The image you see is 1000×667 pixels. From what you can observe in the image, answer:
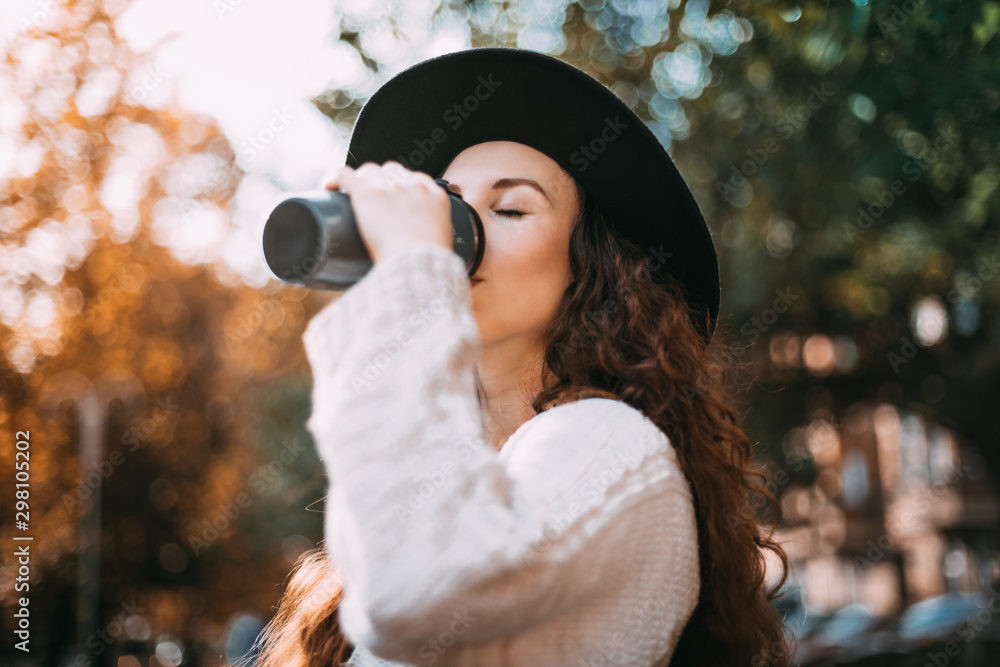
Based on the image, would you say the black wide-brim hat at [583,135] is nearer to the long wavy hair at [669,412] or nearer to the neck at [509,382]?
the long wavy hair at [669,412]

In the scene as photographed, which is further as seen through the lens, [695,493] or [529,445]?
[695,493]

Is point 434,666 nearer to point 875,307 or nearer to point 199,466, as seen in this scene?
point 875,307

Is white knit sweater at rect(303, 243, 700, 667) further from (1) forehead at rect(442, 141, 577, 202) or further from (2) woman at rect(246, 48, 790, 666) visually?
(1) forehead at rect(442, 141, 577, 202)

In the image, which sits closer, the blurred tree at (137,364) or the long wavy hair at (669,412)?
the long wavy hair at (669,412)

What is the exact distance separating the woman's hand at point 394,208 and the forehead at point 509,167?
365 mm

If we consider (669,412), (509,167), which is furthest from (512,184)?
(669,412)

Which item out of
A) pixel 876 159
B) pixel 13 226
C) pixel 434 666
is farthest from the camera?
pixel 13 226

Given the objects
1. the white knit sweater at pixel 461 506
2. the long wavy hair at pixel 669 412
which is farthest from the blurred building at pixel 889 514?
the white knit sweater at pixel 461 506

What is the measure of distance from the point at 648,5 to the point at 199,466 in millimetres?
8739

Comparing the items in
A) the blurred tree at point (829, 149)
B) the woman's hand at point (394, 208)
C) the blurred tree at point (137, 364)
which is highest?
the woman's hand at point (394, 208)

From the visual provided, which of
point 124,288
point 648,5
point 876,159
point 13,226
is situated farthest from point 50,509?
point 876,159

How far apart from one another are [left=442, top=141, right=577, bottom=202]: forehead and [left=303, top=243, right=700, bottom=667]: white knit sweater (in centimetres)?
46

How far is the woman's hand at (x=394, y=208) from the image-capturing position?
0.98 metres

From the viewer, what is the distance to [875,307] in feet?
25.8
